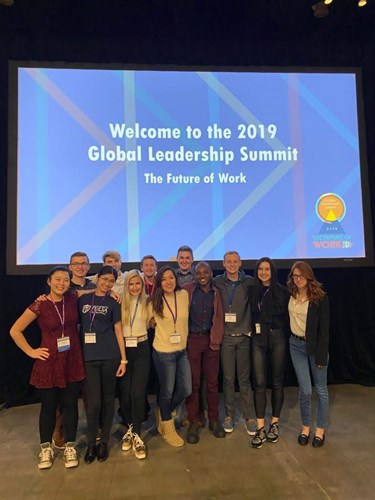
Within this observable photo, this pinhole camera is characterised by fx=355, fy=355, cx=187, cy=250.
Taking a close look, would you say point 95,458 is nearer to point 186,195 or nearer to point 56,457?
point 56,457

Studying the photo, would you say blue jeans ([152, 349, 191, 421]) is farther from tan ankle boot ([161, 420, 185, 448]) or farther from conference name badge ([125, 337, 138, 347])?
conference name badge ([125, 337, 138, 347])

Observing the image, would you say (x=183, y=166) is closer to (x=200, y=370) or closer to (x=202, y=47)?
(x=202, y=47)

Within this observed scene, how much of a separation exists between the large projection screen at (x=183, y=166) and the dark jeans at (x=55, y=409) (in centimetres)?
134

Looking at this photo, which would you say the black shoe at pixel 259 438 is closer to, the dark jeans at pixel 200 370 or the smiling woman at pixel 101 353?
the dark jeans at pixel 200 370

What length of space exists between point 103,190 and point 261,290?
5.93ft

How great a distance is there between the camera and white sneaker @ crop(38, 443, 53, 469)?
2.27 metres

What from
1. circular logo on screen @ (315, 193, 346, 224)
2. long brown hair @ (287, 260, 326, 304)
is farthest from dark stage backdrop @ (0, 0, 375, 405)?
long brown hair @ (287, 260, 326, 304)

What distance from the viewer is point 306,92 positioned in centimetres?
368

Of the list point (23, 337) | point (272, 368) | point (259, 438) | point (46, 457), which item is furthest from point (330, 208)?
point (46, 457)

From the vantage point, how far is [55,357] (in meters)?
2.25

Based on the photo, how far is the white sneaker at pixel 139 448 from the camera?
7.73 ft

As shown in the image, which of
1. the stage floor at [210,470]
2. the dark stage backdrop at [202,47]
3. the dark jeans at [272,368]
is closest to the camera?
the stage floor at [210,470]

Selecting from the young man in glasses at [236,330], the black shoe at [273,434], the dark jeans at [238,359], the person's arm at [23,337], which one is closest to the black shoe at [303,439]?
the black shoe at [273,434]

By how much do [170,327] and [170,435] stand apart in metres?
0.78
